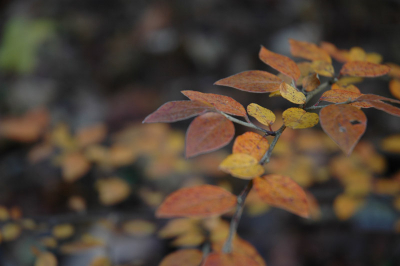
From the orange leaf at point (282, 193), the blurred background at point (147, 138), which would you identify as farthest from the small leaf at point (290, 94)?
the blurred background at point (147, 138)

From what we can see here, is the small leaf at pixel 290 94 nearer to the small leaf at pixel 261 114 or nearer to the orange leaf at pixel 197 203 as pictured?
the small leaf at pixel 261 114

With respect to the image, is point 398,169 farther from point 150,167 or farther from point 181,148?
point 150,167

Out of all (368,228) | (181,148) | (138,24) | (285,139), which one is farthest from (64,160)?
(138,24)

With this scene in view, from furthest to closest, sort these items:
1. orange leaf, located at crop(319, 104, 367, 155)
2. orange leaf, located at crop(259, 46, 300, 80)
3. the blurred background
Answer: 1. the blurred background
2. orange leaf, located at crop(259, 46, 300, 80)
3. orange leaf, located at crop(319, 104, 367, 155)

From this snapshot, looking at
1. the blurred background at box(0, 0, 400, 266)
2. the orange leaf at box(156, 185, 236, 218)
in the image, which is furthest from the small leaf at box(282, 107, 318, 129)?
the blurred background at box(0, 0, 400, 266)

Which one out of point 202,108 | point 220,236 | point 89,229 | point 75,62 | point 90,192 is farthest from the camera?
point 75,62

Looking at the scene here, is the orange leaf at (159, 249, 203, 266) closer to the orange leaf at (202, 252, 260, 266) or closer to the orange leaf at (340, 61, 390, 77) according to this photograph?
the orange leaf at (202, 252, 260, 266)
